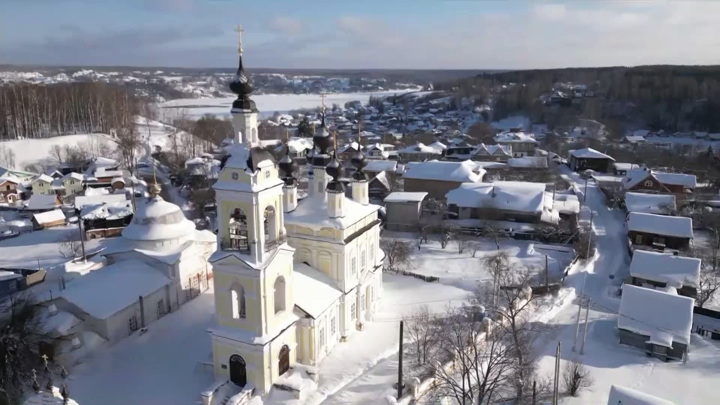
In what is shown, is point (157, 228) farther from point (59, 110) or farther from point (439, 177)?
point (59, 110)

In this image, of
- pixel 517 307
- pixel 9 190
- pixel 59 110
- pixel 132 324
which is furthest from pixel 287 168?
pixel 59 110

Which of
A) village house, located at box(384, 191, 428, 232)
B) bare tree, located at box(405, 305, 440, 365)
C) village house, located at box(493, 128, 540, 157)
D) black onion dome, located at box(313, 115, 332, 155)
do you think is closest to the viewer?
bare tree, located at box(405, 305, 440, 365)

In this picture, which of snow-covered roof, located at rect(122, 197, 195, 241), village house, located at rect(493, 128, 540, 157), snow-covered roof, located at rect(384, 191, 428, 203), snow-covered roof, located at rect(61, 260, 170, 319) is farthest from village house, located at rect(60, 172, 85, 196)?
village house, located at rect(493, 128, 540, 157)

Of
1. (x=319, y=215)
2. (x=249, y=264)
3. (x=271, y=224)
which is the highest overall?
(x=271, y=224)

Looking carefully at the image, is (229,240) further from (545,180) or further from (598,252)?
(545,180)

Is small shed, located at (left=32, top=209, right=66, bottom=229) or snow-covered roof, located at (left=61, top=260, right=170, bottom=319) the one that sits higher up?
snow-covered roof, located at (left=61, top=260, right=170, bottom=319)

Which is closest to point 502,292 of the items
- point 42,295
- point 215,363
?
point 215,363

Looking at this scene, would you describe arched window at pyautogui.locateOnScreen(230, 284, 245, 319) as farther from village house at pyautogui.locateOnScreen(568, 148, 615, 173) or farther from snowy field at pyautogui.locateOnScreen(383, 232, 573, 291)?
village house at pyautogui.locateOnScreen(568, 148, 615, 173)
